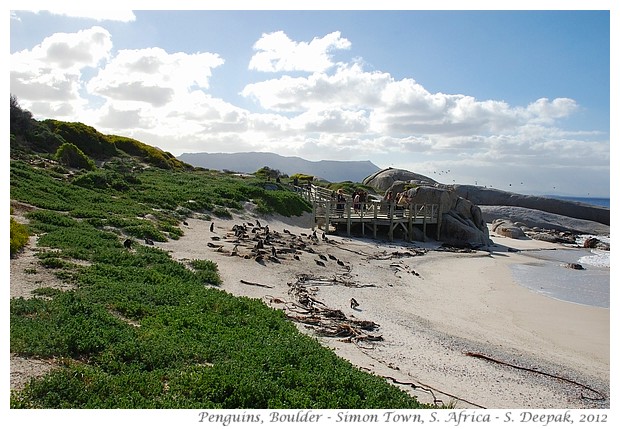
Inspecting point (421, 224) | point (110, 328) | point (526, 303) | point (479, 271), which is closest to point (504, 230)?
point (421, 224)

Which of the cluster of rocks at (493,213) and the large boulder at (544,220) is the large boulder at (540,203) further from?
the large boulder at (544,220)

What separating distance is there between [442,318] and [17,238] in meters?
11.9

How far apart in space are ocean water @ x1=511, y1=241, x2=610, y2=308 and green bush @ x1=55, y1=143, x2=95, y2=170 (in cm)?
2852

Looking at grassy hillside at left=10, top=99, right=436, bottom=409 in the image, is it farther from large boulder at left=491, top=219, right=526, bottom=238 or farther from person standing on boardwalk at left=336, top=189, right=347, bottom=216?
large boulder at left=491, top=219, right=526, bottom=238

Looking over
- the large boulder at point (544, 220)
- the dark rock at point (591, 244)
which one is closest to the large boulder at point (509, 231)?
the dark rock at point (591, 244)

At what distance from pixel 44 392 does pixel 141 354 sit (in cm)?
158

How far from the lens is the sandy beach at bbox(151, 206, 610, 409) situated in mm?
8766

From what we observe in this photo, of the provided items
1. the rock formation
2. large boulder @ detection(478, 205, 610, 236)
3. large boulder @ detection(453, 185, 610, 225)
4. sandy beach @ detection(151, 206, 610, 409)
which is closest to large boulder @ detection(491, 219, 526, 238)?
the rock formation

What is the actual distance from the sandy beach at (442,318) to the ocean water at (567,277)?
93cm

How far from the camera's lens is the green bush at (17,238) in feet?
42.1

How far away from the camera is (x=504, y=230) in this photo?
43031 mm

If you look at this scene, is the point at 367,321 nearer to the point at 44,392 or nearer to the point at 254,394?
the point at 254,394

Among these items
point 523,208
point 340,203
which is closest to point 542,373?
point 340,203

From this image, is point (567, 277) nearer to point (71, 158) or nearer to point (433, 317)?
point (433, 317)
